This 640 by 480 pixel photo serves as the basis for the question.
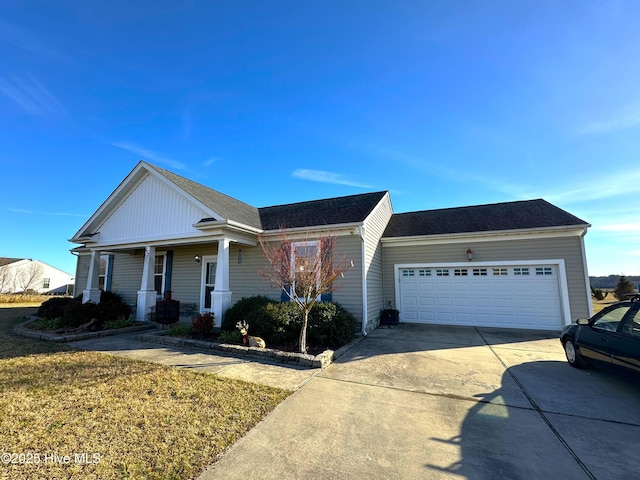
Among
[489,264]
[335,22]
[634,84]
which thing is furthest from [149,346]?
[634,84]

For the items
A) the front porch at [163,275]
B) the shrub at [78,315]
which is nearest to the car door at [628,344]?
the front porch at [163,275]

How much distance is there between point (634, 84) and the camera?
6543mm

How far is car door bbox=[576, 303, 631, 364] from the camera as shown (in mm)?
4566

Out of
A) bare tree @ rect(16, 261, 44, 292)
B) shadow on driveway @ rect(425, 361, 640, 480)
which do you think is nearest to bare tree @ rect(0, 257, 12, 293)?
bare tree @ rect(16, 261, 44, 292)

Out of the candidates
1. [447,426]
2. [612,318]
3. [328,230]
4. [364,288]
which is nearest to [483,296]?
[364,288]

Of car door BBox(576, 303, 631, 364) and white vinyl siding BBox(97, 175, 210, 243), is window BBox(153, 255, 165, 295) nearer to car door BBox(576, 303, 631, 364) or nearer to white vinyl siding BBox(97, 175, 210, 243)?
white vinyl siding BBox(97, 175, 210, 243)

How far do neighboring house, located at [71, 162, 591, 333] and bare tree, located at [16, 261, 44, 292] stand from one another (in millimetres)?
38029

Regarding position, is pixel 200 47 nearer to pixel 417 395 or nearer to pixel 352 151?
pixel 352 151

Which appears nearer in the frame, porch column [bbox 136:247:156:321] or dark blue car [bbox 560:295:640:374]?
dark blue car [bbox 560:295:640:374]

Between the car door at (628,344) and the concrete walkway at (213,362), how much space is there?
490 centimetres

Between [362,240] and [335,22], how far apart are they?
6573 millimetres

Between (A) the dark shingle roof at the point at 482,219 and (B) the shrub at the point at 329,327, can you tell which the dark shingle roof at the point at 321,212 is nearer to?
(A) the dark shingle roof at the point at 482,219

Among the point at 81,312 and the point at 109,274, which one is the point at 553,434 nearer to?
the point at 81,312

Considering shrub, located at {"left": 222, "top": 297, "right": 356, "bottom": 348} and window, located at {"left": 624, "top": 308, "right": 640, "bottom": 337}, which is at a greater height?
window, located at {"left": 624, "top": 308, "right": 640, "bottom": 337}
